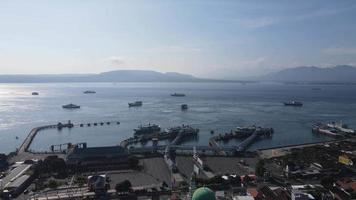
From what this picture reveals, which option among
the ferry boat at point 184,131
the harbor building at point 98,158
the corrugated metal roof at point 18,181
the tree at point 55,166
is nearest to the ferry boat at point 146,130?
the ferry boat at point 184,131


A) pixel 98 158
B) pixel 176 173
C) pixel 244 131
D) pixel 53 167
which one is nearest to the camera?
pixel 176 173

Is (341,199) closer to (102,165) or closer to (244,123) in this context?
(102,165)

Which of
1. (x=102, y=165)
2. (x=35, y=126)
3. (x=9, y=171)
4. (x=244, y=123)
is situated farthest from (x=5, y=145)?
(x=244, y=123)

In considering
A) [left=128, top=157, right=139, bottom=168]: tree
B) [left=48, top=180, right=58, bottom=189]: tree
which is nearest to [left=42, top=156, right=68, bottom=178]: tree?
[left=48, top=180, right=58, bottom=189]: tree

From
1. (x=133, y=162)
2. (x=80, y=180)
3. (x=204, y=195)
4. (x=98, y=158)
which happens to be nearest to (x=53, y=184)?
(x=80, y=180)

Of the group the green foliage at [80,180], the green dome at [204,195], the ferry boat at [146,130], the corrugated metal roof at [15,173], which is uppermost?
the green dome at [204,195]

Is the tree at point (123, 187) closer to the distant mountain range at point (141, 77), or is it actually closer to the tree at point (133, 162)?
the tree at point (133, 162)

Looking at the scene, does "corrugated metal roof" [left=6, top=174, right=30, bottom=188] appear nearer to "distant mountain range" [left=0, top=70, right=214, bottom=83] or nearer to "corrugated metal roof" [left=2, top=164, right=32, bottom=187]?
"corrugated metal roof" [left=2, top=164, right=32, bottom=187]

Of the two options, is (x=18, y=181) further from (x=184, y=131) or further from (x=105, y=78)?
(x=105, y=78)

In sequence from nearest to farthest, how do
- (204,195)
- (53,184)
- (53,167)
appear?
1. (204,195)
2. (53,184)
3. (53,167)
